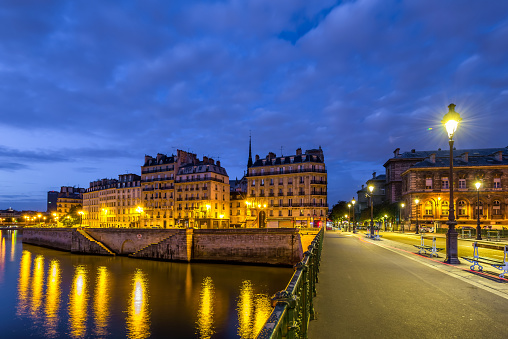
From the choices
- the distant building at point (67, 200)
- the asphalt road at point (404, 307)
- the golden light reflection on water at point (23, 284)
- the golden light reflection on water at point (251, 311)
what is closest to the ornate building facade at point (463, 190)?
the golden light reflection on water at point (251, 311)

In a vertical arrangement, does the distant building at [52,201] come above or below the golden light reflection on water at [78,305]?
above

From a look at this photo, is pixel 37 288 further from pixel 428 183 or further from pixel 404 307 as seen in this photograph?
pixel 428 183

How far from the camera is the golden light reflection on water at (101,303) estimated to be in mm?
20266

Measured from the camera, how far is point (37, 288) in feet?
101

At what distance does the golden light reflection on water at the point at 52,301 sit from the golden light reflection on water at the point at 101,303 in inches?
94.1

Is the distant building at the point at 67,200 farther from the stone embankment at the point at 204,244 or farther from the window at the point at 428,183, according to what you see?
the window at the point at 428,183

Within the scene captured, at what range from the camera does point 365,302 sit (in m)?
7.73

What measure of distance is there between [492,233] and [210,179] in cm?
5134

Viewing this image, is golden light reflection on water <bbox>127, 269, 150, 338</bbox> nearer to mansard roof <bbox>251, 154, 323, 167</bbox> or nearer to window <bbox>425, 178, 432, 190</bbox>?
mansard roof <bbox>251, 154, 323, 167</bbox>

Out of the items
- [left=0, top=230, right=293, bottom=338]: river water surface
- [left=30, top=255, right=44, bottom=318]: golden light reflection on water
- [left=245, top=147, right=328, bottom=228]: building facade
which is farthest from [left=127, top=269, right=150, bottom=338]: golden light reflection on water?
[left=245, top=147, right=328, bottom=228]: building facade

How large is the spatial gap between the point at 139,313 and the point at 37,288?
14.7 metres

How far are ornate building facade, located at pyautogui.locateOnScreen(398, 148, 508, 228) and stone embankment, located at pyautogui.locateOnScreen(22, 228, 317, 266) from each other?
28.3 metres

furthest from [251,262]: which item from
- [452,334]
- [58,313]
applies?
[452,334]

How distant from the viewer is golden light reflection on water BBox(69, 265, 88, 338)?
19.9 m
